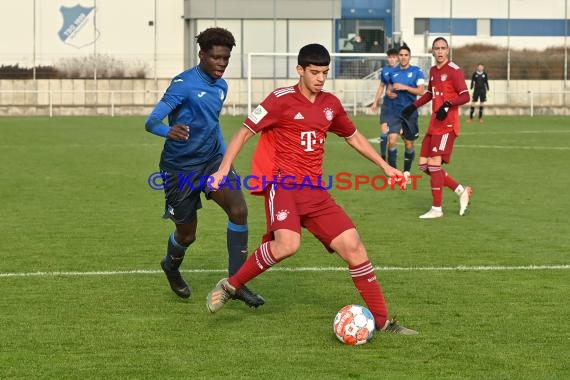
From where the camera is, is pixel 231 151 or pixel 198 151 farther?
pixel 198 151

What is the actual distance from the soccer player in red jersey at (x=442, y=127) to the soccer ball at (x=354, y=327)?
694 centimetres

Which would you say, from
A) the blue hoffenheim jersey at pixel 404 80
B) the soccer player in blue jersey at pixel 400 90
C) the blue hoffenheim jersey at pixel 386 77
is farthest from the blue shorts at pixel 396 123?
the blue hoffenheim jersey at pixel 386 77

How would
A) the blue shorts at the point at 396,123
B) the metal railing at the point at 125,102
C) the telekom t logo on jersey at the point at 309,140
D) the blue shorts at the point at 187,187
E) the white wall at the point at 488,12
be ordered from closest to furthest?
the telekom t logo on jersey at the point at 309,140 < the blue shorts at the point at 187,187 < the blue shorts at the point at 396,123 < the metal railing at the point at 125,102 < the white wall at the point at 488,12

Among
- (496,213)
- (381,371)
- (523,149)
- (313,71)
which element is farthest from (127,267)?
(523,149)

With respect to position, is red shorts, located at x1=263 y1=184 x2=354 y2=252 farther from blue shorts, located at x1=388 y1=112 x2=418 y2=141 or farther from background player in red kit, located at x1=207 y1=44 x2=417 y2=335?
blue shorts, located at x1=388 y1=112 x2=418 y2=141

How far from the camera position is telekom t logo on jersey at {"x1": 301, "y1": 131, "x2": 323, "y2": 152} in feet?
24.2

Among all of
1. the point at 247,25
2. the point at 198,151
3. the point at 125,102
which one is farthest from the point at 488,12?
the point at 198,151

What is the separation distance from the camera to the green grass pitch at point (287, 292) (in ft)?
21.4

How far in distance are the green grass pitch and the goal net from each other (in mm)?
28221

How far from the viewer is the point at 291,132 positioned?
7.36 metres

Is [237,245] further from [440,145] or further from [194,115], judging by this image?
[440,145]

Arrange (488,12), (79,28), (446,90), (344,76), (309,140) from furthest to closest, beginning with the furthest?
(488,12)
(79,28)
(344,76)
(446,90)
(309,140)

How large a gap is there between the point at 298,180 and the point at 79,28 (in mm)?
46950

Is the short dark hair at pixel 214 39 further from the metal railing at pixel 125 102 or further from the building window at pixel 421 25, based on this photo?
the building window at pixel 421 25
